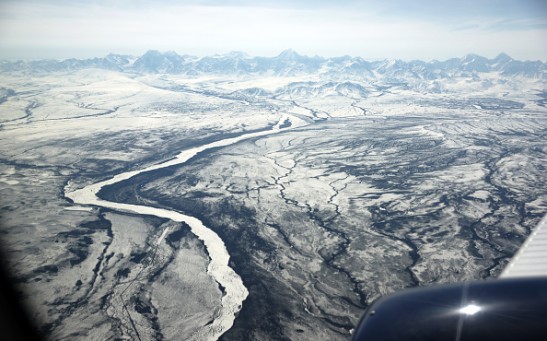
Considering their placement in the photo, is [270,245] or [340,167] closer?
Answer: [270,245]

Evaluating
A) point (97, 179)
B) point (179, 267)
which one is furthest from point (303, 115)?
point (179, 267)

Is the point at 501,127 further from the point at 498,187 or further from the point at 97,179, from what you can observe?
the point at 97,179

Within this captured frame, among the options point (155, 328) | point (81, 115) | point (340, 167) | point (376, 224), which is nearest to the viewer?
point (155, 328)

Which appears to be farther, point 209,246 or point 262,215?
point 262,215

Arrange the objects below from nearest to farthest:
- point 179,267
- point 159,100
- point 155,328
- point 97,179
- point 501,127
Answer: point 155,328 < point 179,267 < point 97,179 < point 501,127 < point 159,100

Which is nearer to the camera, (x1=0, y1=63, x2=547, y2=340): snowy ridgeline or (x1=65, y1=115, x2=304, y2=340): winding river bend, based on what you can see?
(x1=65, y1=115, x2=304, y2=340): winding river bend
